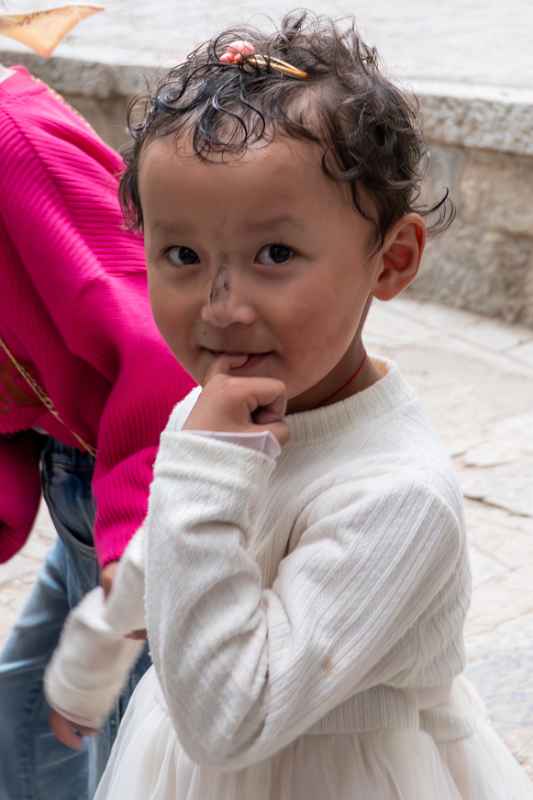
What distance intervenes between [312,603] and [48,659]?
0.89 meters

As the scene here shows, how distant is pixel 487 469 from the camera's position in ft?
11.1

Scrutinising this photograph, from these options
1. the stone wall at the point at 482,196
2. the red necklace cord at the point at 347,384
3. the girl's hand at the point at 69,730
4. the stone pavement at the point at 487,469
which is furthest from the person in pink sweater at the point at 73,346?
the stone wall at the point at 482,196

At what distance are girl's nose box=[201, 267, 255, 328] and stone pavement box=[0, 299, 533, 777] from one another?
1.33m

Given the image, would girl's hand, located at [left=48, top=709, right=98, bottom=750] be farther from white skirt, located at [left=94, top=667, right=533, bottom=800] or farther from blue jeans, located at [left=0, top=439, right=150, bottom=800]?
blue jeans, located at [left=0, top=439, right=150, bottom=800]

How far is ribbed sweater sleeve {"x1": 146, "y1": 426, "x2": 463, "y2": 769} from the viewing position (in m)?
→ 1.06

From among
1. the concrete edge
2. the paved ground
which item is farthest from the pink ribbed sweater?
the paved ground

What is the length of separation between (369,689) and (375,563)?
0.50 ft

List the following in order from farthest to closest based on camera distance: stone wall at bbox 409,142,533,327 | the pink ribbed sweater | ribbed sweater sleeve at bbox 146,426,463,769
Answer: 1. stone wall at bbox 409,142,533,327
2. the pink ribbed sweater
3. ribbed sweater sleeve at bbox 146,426,463,769

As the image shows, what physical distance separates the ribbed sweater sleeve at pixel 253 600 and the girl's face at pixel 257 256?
10 centimetres

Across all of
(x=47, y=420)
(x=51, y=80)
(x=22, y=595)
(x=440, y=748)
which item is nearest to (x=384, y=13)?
(x=51, y=80)

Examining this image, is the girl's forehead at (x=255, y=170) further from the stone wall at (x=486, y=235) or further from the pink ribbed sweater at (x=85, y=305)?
the stone wall at (x=486, y=235)

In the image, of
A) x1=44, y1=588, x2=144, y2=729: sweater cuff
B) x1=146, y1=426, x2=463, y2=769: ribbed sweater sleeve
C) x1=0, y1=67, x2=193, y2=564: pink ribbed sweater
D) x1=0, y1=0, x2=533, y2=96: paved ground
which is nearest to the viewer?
x1=146, y1=426, x2=463, y2=769: ribbed sweater sleeve

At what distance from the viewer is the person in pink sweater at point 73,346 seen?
4.86 ft

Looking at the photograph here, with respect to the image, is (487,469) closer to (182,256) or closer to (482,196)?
(482,196)
